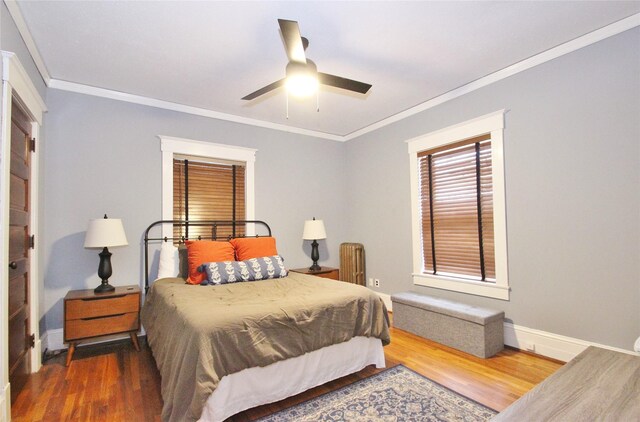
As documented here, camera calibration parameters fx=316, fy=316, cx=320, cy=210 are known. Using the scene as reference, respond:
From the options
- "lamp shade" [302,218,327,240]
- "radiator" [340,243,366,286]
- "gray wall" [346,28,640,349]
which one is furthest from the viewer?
"radiator" [340,243,366,286]

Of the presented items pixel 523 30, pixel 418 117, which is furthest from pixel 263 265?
pixel 523 30

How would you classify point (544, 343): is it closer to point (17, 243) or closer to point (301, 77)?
point (301, 77)

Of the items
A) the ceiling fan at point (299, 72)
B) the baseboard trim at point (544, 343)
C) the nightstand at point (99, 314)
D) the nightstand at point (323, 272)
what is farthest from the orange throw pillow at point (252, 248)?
the baseboard trim at point (544, 343)

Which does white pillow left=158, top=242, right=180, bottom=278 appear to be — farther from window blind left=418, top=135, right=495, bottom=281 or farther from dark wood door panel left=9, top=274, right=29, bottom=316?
window blind left=418, top=135, right=495, bottom=281

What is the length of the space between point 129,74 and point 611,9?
3.96 m

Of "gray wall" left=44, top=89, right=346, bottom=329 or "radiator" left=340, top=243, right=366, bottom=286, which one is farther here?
"radiator" left=340, top=243, right=366, bottom=286

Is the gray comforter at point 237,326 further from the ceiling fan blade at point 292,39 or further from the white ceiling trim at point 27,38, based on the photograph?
the white ceiling trim at point 27,38

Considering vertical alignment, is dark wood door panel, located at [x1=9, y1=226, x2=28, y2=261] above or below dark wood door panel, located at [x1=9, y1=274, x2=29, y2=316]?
above

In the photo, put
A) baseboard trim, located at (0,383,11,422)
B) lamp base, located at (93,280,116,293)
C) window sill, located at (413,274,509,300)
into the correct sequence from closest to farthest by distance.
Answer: baseboard trim, located at (0,383,11,422) < lamp base, located at (93,280,116,293) < window sill, located at (413,274,509,300)

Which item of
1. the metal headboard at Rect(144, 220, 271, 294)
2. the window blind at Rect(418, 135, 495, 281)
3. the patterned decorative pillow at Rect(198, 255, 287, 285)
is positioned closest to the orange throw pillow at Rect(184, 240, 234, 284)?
the patterned decorative pillow at Rect(198, 255, 287, 285)

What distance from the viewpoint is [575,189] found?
8.59ft

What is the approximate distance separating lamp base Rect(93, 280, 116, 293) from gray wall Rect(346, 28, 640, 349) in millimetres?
3574

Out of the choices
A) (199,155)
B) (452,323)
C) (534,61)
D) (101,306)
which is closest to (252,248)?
(199,155)

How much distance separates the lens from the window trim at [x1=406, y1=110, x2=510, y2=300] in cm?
309
